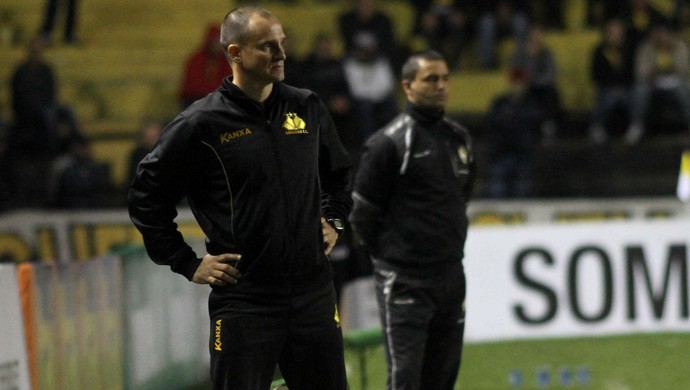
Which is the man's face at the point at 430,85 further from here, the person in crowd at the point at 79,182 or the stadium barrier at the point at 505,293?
the person in crowd at the point at 79,182

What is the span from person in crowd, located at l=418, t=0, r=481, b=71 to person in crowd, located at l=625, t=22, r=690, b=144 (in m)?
2.52

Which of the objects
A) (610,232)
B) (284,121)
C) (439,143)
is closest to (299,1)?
(610,232)

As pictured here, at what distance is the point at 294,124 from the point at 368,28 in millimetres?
11696

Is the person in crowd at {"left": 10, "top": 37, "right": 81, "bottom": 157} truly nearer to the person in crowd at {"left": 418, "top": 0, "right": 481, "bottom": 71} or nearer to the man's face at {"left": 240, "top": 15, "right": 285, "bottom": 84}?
the person in crowd at {"left": 418, "top": 0, "right": 481, "bottom": 71}

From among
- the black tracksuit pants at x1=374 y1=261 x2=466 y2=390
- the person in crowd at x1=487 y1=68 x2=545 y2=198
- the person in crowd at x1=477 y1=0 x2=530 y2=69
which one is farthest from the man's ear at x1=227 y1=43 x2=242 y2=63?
the person in crowd at x1=477 y1=0 x2=530 y2=69

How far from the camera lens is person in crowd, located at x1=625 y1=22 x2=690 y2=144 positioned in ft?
53.1

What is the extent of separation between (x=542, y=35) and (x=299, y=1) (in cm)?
366

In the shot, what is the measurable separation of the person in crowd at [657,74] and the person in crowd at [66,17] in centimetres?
840

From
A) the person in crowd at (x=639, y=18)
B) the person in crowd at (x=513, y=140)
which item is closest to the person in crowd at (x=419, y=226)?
the person in crowd at (x=513, y=140)

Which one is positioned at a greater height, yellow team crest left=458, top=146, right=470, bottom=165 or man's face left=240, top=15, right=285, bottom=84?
man's face left=240, top=15, right=285, bottom=84

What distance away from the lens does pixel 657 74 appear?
53.3 ft

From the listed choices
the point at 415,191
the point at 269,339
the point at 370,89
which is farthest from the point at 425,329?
the point at 370,89

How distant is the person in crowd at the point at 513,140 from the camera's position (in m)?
15.1

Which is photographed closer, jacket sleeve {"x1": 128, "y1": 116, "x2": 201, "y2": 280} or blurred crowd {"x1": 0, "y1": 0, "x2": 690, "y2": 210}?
jacket sleeve {"x1": 128, "y1": 116, "x2": 201, "y2": 280}
